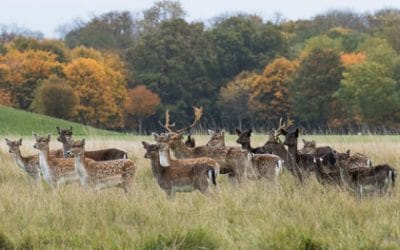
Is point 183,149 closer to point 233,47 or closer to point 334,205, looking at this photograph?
point 334,205

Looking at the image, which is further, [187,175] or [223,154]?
[223,154]

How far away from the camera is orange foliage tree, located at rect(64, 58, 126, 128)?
51.4m

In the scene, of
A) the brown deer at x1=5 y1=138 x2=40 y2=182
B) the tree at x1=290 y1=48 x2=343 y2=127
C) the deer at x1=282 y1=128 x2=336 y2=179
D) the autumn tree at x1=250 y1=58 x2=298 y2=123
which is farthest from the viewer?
the autumn tree at x1=250 y1=58 x2=298 y2=123

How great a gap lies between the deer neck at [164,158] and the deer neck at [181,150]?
1524 millimetres

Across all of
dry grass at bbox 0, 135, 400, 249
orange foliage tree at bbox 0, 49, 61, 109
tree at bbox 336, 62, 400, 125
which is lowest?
dry grass at bbox 0, 135, 400, 249

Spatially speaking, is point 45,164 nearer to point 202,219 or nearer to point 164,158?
point 164,158

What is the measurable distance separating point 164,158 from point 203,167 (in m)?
0.69

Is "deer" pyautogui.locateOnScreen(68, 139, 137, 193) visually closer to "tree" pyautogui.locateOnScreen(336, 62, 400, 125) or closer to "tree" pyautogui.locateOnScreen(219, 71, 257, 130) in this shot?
"tree" pyautogui.locateOnScreen(336, 62, 400, 125)

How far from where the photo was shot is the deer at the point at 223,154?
1077cm

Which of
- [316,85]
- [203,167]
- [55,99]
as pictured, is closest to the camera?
[203,167]

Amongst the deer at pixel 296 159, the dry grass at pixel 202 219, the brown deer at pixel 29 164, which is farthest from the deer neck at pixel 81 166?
the deer at pixel 296 159

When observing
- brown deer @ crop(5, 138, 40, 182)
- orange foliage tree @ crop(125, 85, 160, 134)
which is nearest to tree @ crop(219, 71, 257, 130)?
orange foliage tree @ crop(125, 85, 160, 134)

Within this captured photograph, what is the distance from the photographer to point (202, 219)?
25.2ft

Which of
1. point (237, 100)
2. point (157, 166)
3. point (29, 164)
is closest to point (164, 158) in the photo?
point (157, 166)
